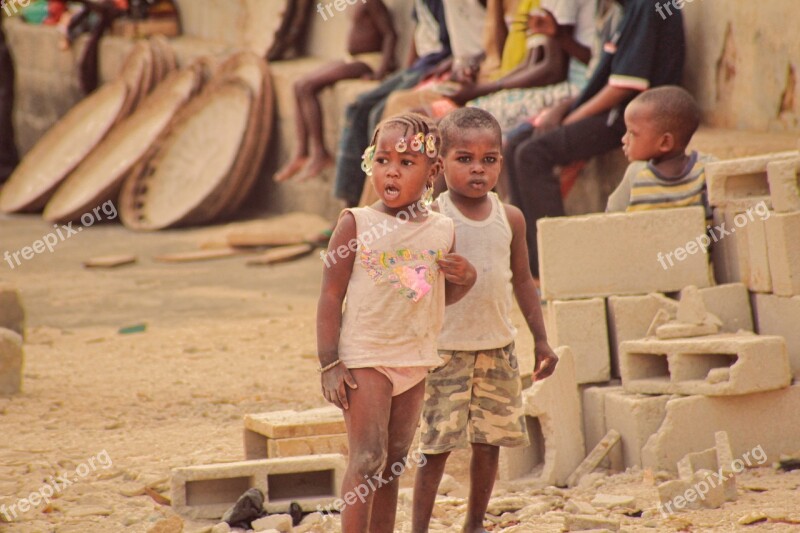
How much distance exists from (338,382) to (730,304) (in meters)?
2.08

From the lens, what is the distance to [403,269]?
3162 millimetres

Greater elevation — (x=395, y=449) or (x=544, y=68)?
(x=544, y=68)

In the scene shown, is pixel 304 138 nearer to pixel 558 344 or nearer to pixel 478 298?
pixel 558 344

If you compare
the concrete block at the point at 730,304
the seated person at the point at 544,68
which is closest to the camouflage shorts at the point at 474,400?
the concrete block at the point at 730,304

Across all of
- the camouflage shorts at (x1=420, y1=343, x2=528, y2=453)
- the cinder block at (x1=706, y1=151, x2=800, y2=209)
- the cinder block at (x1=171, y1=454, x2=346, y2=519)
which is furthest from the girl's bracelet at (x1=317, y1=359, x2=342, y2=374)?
the cinder block at (x1=706, y1=151, x2=800, y2=209)

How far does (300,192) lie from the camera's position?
10758 millimetres

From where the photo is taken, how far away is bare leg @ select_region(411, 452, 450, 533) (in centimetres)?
352

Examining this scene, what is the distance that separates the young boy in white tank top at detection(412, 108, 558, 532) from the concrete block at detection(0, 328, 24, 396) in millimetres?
2614

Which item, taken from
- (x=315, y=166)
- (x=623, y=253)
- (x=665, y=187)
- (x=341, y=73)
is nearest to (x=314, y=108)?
(x=341, y=73)

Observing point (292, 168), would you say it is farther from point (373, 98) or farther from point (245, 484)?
point (245, 484)

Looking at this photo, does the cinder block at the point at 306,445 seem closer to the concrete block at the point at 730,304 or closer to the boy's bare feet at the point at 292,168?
the concrete block at the point at 730,304

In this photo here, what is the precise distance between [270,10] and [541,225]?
752 cm

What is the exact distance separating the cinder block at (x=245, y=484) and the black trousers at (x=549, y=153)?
3.14 m

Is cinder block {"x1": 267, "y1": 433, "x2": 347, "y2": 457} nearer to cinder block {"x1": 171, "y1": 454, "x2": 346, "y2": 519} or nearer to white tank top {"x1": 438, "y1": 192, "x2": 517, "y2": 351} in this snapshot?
cinder block {"x1": 171, "y1": 454, "x2": 346, "y2": 519}
